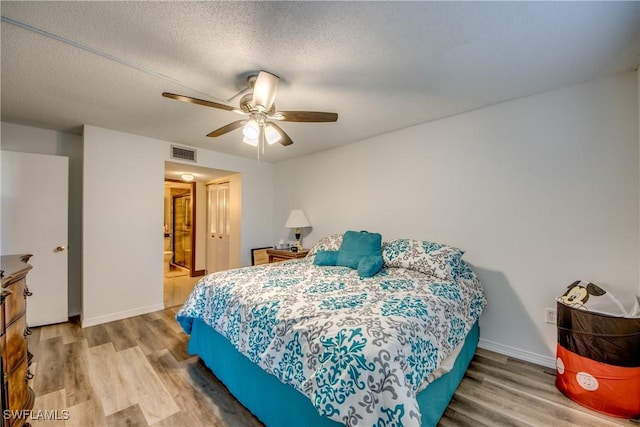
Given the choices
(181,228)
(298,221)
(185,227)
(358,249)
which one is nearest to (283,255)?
(298,221)

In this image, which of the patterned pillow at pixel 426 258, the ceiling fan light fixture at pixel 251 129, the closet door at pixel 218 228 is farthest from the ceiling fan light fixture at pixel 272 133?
the closet door at pixel 218 228

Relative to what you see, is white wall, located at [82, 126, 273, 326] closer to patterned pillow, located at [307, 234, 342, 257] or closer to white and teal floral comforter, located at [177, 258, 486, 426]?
white and teal floral comforter, located at [177, 258, 486, 426]

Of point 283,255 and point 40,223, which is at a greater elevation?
point 40,223

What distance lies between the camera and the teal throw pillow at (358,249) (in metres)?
2.59

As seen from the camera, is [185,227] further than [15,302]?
Yes

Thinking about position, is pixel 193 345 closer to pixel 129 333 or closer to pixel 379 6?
pixel 129 333

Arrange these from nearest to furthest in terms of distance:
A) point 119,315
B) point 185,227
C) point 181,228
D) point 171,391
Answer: point 171,391 < point 119,315 < point 185,227 < point 181,228

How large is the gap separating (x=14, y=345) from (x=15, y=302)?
215mm

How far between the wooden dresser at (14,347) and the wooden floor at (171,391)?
14.8 inches

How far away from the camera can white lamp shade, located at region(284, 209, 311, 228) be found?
397cm

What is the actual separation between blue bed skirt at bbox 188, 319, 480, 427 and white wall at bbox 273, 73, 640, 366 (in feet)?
2.12

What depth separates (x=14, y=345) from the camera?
4.26 feet

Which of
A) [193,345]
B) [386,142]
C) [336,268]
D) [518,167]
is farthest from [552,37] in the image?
[193,345]

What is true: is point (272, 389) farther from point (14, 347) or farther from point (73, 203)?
point (73, 203)
